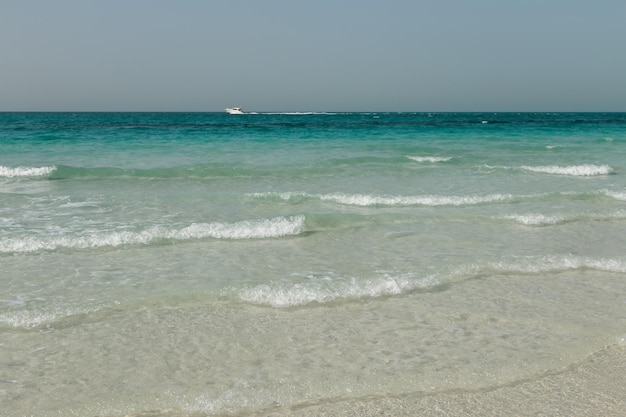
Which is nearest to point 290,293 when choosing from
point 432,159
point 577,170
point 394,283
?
point 394,283

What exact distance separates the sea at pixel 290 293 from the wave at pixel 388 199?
74 millimetres

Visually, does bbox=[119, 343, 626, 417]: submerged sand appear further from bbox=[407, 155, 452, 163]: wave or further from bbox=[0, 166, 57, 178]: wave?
bbox=[407, 155, 452, 163]: wave

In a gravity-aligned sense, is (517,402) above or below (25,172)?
below

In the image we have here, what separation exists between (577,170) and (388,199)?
9991 mm

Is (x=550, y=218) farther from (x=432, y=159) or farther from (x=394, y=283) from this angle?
(x=432, y=159)

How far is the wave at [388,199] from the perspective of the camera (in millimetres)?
12805

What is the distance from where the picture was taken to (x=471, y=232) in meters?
9.91

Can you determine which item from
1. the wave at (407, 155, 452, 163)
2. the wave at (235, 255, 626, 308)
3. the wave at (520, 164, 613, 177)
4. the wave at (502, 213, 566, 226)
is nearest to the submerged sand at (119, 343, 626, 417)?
the wave at (235, 255, 626, 308)

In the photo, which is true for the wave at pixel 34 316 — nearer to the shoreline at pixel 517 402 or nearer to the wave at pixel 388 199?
the shoreline at pixel 517 402

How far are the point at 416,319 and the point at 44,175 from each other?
49.8 feet

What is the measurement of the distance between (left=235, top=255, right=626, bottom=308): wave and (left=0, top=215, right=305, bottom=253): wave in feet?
9.32

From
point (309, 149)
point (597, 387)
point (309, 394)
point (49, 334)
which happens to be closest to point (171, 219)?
point (49, 334)

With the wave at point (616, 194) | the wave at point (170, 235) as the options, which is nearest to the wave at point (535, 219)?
the wave at point (616, 194)

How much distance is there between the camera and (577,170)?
19.2m
